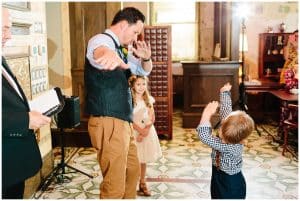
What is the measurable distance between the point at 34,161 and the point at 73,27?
333 centimetres

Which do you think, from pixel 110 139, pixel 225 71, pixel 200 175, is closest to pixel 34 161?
pixel 110 139

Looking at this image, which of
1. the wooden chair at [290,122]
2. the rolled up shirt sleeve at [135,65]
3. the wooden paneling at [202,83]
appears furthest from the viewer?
the wooden paneling at [202,83]

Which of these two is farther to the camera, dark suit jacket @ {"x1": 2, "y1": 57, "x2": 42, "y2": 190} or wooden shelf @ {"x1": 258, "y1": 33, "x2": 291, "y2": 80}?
wooden shelf @ {"x1": 258, "y1": 33, "x2": 291, "y2": 80}

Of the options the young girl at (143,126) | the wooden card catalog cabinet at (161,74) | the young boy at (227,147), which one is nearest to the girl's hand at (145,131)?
the young girl at (143,126)

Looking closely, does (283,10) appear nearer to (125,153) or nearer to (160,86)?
(160,86)

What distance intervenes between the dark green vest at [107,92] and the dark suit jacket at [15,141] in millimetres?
544

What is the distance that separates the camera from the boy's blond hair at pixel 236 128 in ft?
7.36

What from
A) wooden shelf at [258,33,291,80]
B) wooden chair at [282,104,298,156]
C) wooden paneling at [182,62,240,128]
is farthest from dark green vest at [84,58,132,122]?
wooden shelf at [258,33,291,80]

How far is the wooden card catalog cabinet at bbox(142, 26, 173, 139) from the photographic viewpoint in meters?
5.07

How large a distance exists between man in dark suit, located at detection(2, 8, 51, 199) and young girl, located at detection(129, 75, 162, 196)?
1.54 m

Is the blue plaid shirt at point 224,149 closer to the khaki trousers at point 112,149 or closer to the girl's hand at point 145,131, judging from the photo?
the khaki trousers at point 112,149

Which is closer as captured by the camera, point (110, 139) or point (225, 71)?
point (110, 139)

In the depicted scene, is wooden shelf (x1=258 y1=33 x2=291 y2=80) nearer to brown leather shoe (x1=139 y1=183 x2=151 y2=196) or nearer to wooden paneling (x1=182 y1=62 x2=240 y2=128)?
wooden paneling (x1=182 y1=62 x2=240 y2=128)

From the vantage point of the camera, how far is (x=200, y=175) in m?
3.97
